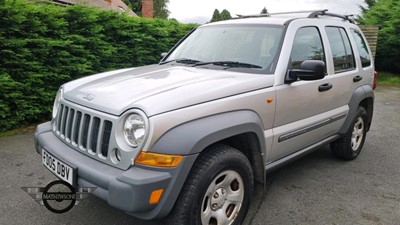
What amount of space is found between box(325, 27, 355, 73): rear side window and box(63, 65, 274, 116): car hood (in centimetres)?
134

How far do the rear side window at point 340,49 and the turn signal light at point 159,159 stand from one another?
2.48m

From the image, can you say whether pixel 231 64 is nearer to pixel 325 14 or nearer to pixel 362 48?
pixel 325 14

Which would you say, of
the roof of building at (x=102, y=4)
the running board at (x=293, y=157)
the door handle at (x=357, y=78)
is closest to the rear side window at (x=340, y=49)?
the door handle at (x=357, y=78)

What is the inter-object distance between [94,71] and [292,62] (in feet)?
15.0

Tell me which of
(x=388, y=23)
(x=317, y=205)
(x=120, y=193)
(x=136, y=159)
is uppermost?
(x=388, y=23)

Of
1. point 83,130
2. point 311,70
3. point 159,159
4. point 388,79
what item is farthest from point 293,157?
point 388,79

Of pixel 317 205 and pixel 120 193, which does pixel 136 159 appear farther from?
pixel 317 205

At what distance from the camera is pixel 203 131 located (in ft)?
7.55

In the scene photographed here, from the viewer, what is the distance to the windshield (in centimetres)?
318

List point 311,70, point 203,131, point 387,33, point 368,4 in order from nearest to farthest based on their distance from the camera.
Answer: point 203,131 < point 311,70 < point 387,33 < point 368,4

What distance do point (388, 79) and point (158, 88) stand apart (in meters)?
12.3

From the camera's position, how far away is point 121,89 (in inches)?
104

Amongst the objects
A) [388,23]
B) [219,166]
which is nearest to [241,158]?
[219,166]

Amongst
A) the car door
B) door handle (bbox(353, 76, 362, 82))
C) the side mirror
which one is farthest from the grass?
the side mirror
